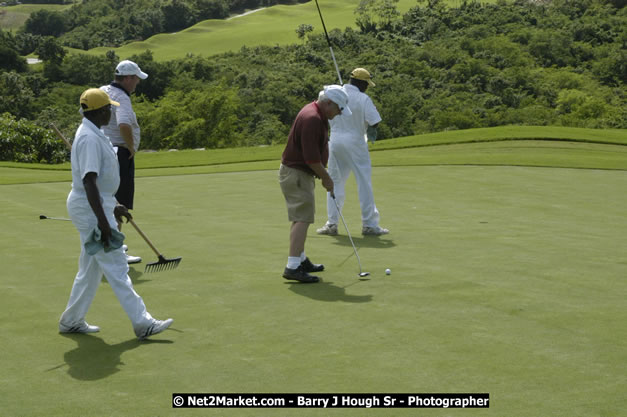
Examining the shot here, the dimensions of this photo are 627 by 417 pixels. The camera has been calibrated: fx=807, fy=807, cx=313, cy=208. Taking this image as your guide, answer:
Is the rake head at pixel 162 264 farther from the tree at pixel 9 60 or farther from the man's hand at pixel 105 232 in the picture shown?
the tree at pixel 9 60

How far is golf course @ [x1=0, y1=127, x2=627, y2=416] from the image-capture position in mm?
5508

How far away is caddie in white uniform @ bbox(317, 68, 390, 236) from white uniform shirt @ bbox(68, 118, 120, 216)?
5440 millimetres

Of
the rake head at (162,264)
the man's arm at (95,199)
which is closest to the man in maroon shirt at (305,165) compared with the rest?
the rake head at (162,264)

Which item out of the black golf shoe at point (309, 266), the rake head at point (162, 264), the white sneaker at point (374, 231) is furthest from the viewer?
the white sneaker at point (374, 231)

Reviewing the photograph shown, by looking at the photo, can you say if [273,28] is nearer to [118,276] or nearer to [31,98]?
[31,98]

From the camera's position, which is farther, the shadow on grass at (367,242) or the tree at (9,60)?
the tree at (9,60)

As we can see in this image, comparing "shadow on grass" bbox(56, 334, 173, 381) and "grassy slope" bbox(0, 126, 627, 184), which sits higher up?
"shadow on grass" bbox(56, 334, 173, 381)

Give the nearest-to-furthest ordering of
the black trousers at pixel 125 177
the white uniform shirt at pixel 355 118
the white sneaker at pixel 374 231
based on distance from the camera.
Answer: the black trousers at pixel 125 177
the white sneaker at pixel 374 231
the white uniform shirt at pixel 355 118

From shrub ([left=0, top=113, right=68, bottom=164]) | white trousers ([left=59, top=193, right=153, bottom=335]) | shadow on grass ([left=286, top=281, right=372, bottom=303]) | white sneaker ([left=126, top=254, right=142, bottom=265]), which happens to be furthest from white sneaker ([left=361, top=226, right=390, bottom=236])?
shrub ([left=0, top=113, right=68, bottom=164])

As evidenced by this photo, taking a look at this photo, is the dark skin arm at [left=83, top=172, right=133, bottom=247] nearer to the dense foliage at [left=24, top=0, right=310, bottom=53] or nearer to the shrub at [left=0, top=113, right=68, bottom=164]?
the shrub at [left=0, top=113, right=68, bottom=164]

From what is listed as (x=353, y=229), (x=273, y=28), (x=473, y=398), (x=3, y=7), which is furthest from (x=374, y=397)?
(x=3, y=7)

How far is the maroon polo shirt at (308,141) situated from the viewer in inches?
347

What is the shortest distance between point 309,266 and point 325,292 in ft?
3.03

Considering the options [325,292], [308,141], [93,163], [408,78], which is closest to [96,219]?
[93,163]
